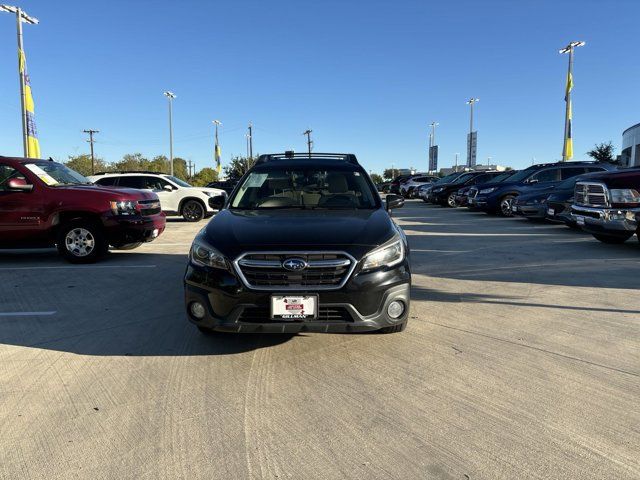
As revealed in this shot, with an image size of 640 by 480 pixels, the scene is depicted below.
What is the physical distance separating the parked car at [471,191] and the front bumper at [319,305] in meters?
16.1

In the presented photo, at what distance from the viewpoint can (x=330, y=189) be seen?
5.23 m

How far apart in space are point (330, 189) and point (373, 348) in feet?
6.12

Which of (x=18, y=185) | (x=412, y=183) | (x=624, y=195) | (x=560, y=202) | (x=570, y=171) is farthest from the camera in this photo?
(x=412, y=183)

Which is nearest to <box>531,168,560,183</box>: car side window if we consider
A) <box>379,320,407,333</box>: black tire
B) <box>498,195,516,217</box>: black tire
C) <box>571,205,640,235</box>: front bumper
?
<box>498,195,516,217</box>: black tire

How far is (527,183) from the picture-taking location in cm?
1652

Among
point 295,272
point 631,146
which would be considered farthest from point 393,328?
point 631,146

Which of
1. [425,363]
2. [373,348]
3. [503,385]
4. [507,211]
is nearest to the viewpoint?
[503,385]

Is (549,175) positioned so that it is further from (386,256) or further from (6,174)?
(6,174)

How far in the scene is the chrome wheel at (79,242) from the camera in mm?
8086

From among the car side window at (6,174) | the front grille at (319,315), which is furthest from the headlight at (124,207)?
the front grille at (319,315)

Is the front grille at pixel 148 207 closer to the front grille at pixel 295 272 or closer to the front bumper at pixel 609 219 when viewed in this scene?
the front grille at pixel 295 272

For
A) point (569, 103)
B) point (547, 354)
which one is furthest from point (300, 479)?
point (569, 103)

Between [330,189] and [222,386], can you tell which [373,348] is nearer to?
[222,386]

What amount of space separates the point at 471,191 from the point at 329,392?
1735 centimetres
